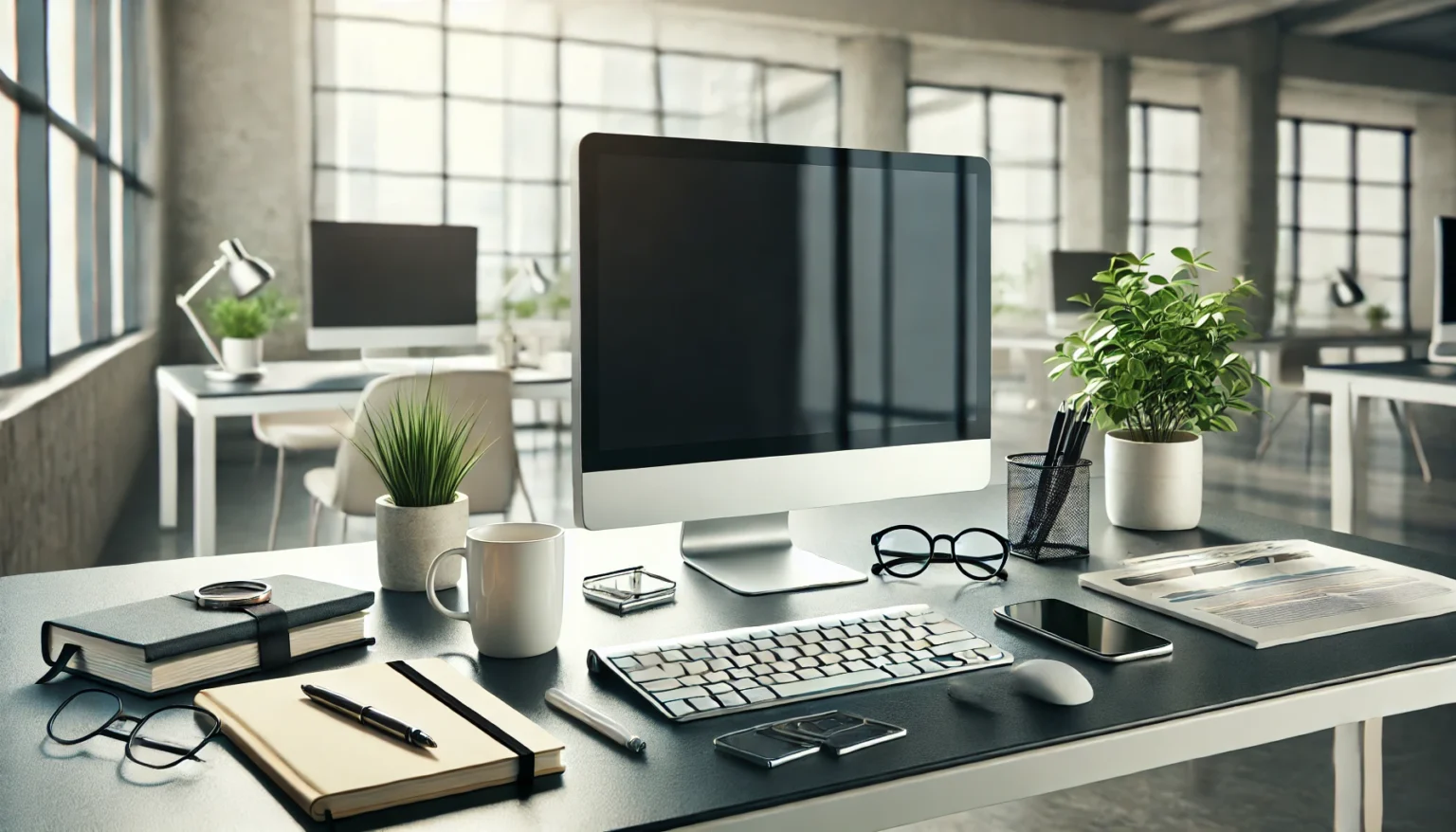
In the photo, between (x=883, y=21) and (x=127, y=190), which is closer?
(x=127, y=190)

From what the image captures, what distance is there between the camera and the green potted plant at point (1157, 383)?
151 cm

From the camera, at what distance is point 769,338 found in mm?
1289

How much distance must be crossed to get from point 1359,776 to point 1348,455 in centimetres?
276

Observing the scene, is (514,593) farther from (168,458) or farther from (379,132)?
(379,132)

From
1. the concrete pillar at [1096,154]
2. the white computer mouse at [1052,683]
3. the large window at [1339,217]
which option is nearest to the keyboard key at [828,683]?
the white computer mouse at [1052,683]

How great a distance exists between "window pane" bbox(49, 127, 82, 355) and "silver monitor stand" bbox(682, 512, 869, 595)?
11.8 ft

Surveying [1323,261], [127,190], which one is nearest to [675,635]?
[127,190]

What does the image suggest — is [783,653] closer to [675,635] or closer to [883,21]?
[675,635]

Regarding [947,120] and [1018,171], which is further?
[1018,171]

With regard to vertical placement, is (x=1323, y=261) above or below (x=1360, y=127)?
below

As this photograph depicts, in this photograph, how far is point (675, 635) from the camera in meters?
1.08

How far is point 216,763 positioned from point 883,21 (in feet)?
28.9

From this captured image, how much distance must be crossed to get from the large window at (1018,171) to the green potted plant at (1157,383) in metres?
7.94

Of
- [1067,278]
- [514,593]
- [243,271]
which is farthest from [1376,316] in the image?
[514,593]
